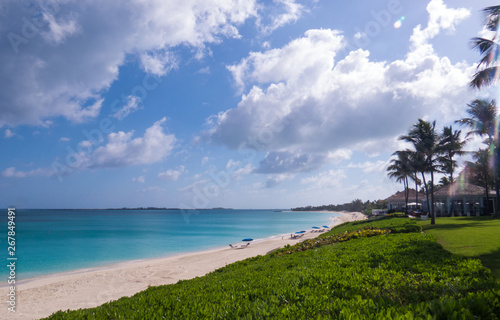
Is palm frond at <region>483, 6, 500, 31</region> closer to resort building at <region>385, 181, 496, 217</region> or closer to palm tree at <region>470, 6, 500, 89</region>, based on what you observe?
palm tree at <region>470, 6, 500, 89</region>

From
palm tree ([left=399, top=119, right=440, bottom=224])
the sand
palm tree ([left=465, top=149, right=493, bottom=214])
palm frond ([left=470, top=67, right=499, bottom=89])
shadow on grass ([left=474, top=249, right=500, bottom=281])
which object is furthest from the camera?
palm tree ([left=465, top=149, right=493, bottom=214])

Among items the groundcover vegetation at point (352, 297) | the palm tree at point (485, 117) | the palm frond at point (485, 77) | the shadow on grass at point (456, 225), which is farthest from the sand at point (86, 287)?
the palm tree at point (485, 117)

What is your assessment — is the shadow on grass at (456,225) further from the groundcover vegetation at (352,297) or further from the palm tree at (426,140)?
the groundcover vegetation at (352,297)

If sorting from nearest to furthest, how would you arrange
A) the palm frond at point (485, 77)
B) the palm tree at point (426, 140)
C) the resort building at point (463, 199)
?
the palm frond at point (485, 77) < the palm tree at point (426, 140) < the resort building at point (463, 199)

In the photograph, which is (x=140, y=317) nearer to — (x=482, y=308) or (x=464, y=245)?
(x=482, y=308)

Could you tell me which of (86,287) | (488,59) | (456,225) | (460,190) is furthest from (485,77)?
(86,287)

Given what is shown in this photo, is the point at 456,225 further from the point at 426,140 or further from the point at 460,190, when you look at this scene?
the point at 460,190

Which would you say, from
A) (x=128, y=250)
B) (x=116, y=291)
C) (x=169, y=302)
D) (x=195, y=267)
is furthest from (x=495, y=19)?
(x=128, y=250)

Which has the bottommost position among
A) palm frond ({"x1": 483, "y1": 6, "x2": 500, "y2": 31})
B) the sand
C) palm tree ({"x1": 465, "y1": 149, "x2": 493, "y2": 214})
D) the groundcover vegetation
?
the sand

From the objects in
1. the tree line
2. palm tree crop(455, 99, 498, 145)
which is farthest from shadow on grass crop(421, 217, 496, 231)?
palm tree crop(455, 99, 498, 145)

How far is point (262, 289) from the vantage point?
474 cm

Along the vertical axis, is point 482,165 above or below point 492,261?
above

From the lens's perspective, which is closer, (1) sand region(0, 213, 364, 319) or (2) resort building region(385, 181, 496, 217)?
(1) sand region(0, 213, 364, 319)

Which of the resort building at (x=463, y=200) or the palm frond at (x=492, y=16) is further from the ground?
the palm frond at (x=492, y=16)
